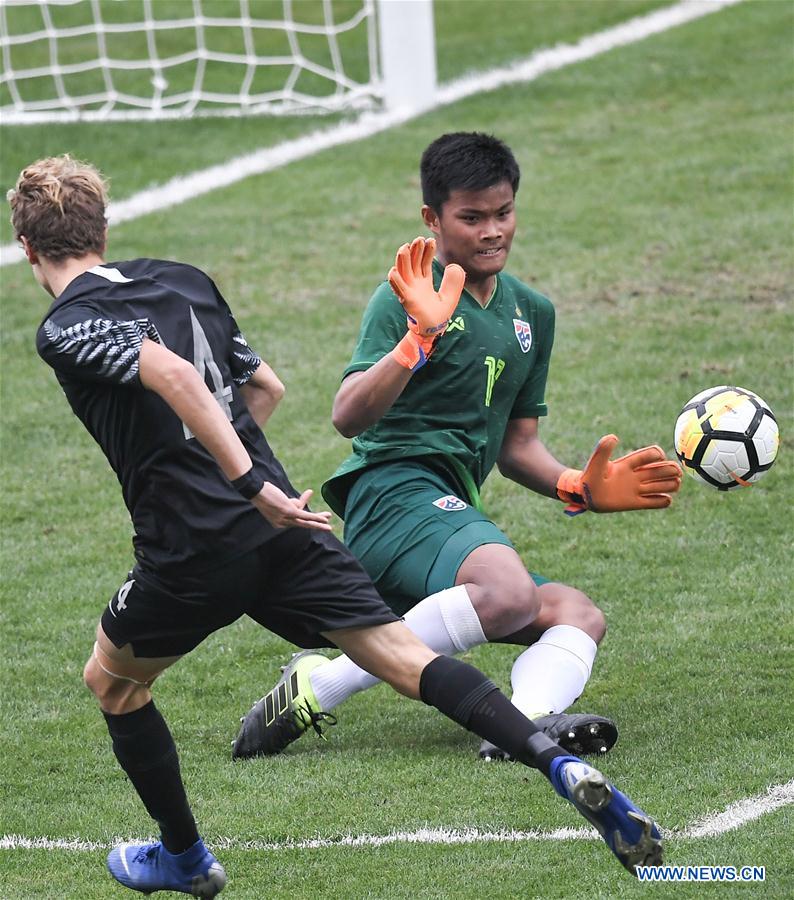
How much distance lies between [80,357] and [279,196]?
865 centimetres

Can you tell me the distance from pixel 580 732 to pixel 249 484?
5.04 feet

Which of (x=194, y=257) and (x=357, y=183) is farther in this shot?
(x=357, y=183)

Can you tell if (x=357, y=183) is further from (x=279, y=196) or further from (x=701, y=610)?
(x=701, y=610)

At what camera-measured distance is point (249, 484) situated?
371cm

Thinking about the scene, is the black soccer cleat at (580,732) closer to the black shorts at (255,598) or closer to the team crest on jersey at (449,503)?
the team crest on jersey at (449,503)

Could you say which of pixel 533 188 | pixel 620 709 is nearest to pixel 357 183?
pixel 533 188

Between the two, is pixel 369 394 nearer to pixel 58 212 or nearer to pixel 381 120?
pixel 58 212

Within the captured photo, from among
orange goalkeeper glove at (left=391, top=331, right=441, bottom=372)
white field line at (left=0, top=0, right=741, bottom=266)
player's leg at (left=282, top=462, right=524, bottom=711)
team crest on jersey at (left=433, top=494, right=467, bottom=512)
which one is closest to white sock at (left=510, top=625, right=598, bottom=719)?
player's leg at (left=282, top=462, right=524, bottom=711)

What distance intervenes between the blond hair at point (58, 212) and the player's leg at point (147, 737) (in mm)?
846

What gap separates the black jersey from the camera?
3.79 m

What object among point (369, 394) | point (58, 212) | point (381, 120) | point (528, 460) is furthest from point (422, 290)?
point (381, 120)

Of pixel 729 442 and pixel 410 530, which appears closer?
pixel 410 530

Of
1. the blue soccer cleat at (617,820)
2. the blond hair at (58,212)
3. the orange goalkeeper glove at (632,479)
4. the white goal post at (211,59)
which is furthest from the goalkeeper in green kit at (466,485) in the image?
the white goal post at (211,59)

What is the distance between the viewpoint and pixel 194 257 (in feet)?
36.0
